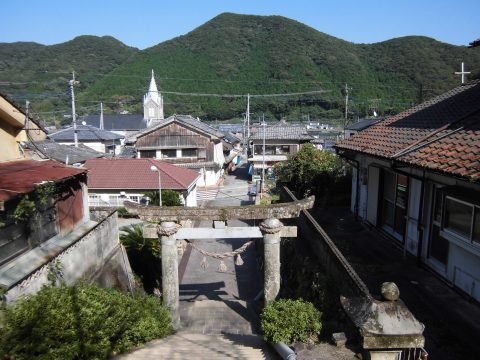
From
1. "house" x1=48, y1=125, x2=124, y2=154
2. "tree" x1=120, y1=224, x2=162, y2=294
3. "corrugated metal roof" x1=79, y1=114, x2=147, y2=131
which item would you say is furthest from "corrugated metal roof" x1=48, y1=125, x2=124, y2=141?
"tree" x1=120, y1=224, x2=162, y2=294

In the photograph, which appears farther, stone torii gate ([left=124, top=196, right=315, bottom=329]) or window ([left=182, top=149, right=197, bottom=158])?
window ([left=182, top=149, right=197, bottom=158])

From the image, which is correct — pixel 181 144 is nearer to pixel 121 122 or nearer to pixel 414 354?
pixel 121 122

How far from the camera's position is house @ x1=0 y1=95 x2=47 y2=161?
10756 mm

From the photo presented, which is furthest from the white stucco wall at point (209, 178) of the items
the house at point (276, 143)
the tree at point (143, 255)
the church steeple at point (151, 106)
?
the church steeple at point (151, 106)

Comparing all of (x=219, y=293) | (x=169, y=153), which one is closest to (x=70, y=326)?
(x=219, y=293)

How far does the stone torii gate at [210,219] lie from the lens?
447 inches

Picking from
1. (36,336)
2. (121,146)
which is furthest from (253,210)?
(121,146)

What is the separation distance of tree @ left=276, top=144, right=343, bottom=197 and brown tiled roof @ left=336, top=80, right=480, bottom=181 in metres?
4.62

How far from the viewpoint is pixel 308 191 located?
19.8 metres

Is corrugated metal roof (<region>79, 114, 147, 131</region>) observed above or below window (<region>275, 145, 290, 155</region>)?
above

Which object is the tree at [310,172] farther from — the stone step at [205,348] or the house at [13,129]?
the house at [13,129]

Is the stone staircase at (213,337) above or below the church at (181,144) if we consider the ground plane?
below

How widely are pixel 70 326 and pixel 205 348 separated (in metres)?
3.47

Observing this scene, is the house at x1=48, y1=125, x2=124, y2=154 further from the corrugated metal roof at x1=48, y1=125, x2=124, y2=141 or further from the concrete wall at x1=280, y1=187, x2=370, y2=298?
the concrete wall at x1=280, y1=187, x2=370, y2=298
